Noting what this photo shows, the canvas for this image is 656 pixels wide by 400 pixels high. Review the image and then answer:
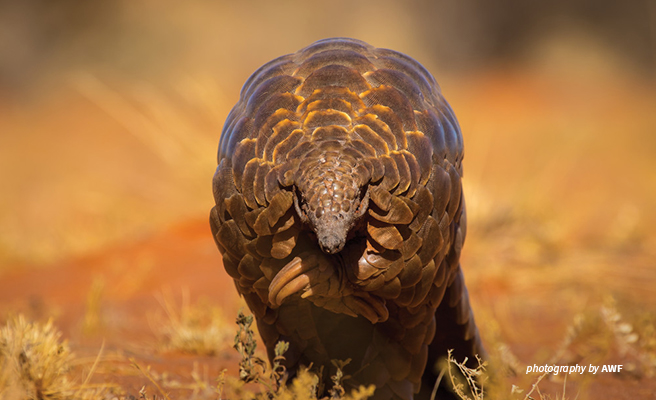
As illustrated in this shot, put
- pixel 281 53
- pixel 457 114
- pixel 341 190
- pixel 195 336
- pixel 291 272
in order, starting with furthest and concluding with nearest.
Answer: pixel 281 53 < pixel 457 114 < pixel 195 336 < pixel 291 272 < pixel 341 190

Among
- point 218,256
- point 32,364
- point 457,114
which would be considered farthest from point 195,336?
point 457,114

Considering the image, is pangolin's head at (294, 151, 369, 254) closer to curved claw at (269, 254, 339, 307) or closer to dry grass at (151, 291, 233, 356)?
curved claw at (269, 254, 339, 307)

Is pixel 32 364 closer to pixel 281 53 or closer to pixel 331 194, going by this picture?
pixel 331 194

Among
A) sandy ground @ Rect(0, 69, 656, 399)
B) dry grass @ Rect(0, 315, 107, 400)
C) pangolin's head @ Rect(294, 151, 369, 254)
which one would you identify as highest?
sandy ground @ Rect(0, 69, 656, 399)

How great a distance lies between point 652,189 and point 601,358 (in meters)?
6.82

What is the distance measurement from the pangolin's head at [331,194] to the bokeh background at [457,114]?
2.48m

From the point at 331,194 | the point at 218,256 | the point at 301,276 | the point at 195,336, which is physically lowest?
the point at 301,276

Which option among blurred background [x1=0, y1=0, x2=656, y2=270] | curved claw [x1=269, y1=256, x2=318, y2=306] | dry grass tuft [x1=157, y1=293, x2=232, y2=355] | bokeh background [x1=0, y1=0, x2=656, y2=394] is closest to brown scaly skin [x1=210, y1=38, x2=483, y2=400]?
curved claw [x1=269, y1=256, x2=318, y2=306]

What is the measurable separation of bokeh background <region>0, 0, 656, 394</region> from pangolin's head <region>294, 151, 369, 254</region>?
8.12ft

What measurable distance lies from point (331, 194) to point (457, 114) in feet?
44.0

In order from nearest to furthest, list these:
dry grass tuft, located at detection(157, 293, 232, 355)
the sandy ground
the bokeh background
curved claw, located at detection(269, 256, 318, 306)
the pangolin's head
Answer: the pangolin's head < curved claw, located at detection(269, 256, 318, 306) < the sandy ground < dry grass tuft, located at detection(157, 293, 232, 355) < the bokeh background

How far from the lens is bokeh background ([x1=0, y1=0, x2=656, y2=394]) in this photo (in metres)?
6.93

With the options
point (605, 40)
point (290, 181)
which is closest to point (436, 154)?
point (290, 181)

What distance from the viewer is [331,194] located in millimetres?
2029
